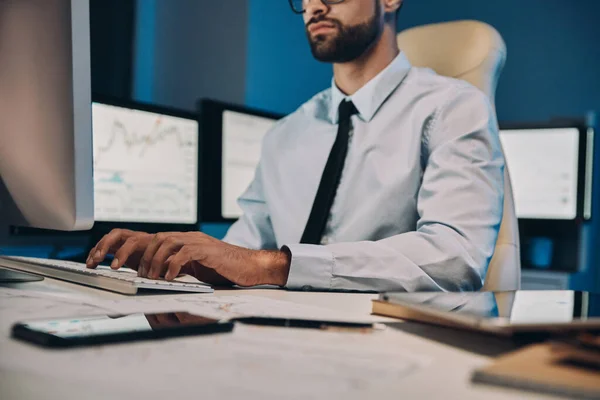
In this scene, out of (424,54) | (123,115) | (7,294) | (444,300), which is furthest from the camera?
(123,115)

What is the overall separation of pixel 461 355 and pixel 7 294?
56 cm

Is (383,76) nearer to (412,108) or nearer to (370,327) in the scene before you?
(412,108)

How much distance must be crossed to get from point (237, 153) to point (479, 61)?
968 mm

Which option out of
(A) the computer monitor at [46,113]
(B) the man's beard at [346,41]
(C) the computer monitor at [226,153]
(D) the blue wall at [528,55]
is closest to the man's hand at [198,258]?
(A) the computer monitor at [46,113]

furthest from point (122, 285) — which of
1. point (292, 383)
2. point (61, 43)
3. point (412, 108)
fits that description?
point (412, 108)

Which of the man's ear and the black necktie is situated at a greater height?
the man's ear

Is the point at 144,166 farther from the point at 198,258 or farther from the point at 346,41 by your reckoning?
the point at 198,258

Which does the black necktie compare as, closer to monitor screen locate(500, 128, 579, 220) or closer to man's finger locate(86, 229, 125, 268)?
man's finger locate(86, 229, 125, 268)

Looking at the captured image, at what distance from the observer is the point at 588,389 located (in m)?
0.31

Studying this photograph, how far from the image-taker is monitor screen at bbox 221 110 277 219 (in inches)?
80.0

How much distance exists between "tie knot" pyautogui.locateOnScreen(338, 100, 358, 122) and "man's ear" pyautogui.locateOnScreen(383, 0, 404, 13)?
0.30m

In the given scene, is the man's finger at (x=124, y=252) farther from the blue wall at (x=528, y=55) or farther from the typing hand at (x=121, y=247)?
the blue wall at (x=528, y=55)

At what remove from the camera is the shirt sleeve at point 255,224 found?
5.02 ft

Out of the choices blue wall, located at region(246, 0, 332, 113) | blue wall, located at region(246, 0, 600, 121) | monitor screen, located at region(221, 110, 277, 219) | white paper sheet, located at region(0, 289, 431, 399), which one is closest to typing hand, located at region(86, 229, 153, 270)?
white paper sheet, located at region(0, 289, 431, 399)
